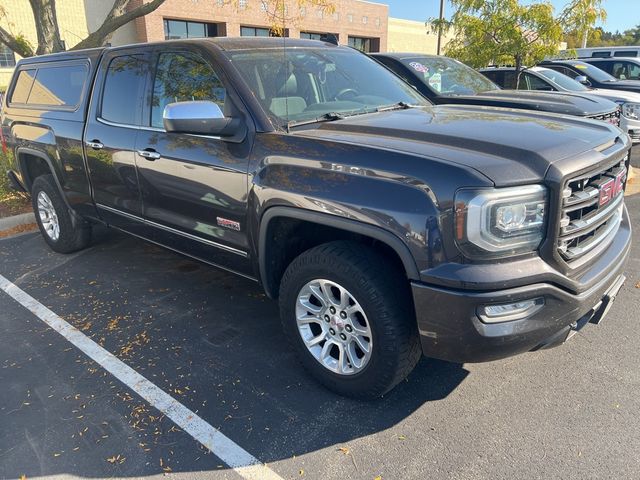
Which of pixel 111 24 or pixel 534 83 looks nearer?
pixel 111 24

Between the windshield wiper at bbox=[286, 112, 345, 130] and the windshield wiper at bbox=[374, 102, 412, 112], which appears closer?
the windshield wiper at bbox=[286, 112, 345, 130]

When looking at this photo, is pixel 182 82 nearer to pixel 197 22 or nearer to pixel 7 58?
pixel 7 58

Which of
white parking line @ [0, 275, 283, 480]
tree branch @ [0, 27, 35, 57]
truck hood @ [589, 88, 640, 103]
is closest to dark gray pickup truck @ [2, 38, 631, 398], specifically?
white parking line @ [0, 275, 283, 480]

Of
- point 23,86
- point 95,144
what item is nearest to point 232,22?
point 23,86

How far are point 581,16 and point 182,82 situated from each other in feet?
28.6

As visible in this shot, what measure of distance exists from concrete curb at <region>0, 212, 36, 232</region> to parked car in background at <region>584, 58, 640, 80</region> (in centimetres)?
1452

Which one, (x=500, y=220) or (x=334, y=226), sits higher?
(x=500, y=220)

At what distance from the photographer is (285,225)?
3.10 meters

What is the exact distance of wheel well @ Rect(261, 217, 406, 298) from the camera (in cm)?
302

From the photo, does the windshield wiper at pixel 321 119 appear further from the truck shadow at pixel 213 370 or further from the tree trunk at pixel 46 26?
the tree trunk at pixel 46 26

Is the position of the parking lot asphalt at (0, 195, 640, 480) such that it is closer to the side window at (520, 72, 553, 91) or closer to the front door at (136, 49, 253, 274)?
the front door at (136, 49, 253, 274)

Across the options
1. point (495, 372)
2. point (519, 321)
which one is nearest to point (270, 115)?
point (519, 321)

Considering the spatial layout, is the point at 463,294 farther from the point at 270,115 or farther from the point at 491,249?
the point at 270,115

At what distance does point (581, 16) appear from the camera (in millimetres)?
9508
